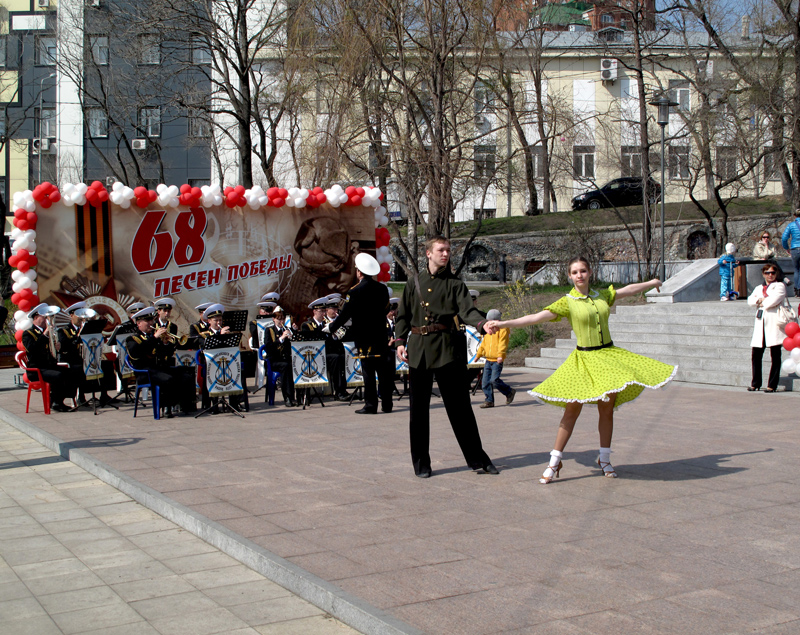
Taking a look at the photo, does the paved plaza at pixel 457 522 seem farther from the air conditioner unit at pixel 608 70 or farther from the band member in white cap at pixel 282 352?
the air conditioner unit at pixel 608 70

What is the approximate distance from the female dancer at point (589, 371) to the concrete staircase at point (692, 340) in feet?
22.5

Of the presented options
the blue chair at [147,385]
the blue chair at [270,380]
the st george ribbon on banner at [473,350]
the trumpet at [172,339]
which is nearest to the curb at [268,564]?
the blue chair at [147,385]

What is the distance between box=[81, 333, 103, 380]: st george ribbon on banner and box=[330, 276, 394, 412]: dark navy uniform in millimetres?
3616

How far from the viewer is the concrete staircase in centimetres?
1426

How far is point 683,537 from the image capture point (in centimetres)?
566

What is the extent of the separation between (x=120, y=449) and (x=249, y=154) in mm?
20976

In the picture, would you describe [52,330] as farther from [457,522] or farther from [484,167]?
[484,167]

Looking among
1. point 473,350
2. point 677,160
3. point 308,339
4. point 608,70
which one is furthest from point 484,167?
point 608,70

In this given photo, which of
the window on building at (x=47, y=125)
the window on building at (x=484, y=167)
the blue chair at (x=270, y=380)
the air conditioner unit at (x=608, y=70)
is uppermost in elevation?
the air conditioner unit at (x=608, y=70)

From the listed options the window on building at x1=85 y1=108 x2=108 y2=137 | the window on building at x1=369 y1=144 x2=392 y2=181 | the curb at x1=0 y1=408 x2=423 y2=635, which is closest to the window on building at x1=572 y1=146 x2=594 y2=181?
the window on building at x1=369 y1=144 x2=392 y2=181

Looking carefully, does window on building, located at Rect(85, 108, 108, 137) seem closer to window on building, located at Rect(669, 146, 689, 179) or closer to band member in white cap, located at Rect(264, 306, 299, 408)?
window on building, located at Rect(669, 146, 689, 179)

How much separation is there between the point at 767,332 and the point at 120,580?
1026cm

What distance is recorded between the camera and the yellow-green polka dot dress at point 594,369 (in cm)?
700

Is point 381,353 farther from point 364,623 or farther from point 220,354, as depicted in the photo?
point 364,623
